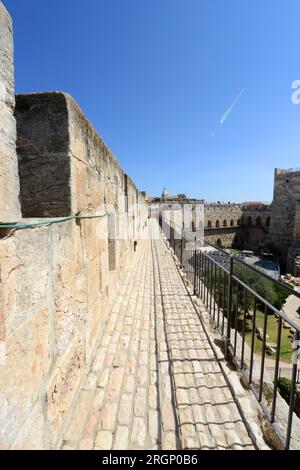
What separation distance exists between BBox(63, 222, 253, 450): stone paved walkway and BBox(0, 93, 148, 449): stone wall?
0.19 m

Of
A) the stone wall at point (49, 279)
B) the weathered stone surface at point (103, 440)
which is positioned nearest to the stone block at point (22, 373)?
the stone wall at point (49, 279)

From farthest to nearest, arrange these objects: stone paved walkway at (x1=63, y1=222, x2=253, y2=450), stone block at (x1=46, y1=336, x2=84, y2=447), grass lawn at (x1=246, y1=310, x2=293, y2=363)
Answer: grass lawn at (x1=246, y1=310, x2=293, y2=363)
stone paved walkway at (x1=63, y1=222, x2=253, y2=450)
stone block at (x1=46, y1=336, x2=84, y2=447)

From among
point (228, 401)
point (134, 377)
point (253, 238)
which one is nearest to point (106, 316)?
point (134, 377)

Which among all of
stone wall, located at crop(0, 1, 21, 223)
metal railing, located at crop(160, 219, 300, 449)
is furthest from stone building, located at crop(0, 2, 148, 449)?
metal railing, located at crop(160, 219, 300, 449)

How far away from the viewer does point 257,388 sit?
2088 mm

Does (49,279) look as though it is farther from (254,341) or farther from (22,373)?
(254,341)

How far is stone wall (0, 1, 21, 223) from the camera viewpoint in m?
0.99

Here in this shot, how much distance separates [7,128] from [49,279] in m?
0.89

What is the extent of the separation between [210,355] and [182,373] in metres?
0.46

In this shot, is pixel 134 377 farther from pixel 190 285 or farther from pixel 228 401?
pixel 190 285

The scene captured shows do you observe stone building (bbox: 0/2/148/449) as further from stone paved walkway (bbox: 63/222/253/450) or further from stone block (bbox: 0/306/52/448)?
stone paved walkway (bbox: 63/222/253/450)

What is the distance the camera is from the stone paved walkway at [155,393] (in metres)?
1.62

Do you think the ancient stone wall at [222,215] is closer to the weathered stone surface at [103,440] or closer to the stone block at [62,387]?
the stone block at [62,387]

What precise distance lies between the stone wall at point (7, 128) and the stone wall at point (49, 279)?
154 millimetres
